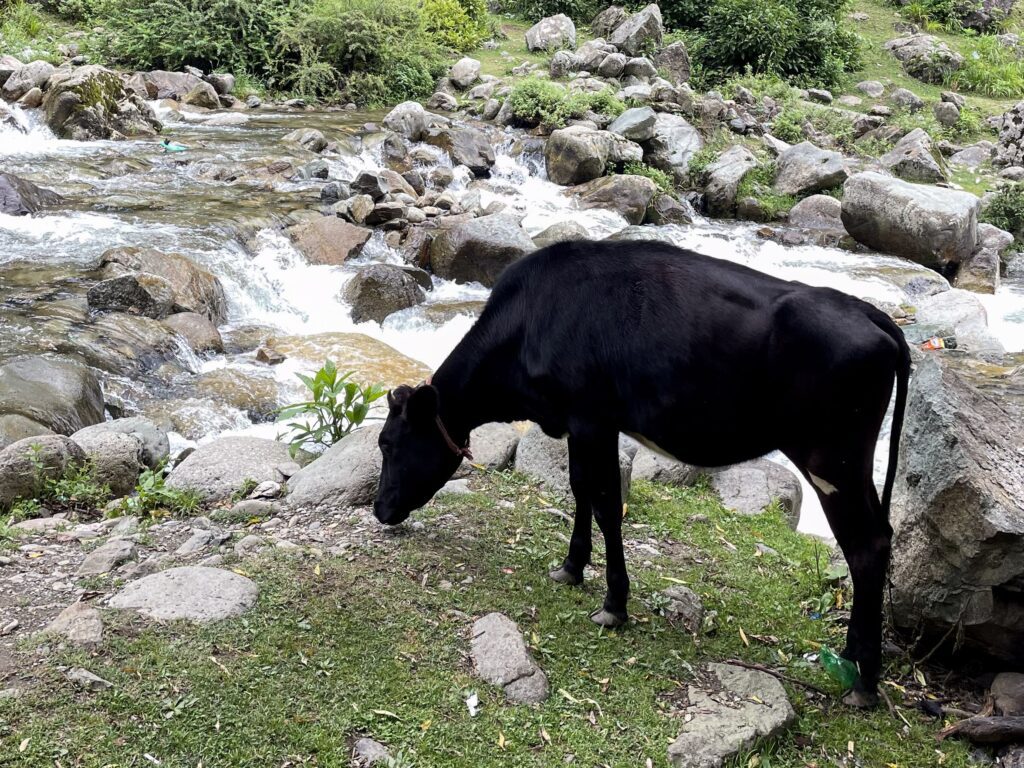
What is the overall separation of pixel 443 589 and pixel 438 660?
730mm

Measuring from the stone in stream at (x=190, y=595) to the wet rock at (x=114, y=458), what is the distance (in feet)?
8.52

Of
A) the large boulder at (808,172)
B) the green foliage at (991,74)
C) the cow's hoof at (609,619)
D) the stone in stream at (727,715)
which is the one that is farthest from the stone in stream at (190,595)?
the green foliage at (991,74)

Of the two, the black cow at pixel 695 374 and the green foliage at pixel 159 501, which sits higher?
the black cow at pixel 695 374

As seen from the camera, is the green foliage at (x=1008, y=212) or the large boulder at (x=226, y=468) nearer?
the large boulder at (x=226, y=468)

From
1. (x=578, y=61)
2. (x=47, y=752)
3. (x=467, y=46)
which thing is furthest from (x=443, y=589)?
(x=467, y=46)

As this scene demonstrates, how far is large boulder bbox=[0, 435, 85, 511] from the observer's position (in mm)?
7031

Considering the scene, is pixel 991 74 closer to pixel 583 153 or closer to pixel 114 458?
pixel 583 153

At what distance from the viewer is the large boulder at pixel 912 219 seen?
17875 millimetres

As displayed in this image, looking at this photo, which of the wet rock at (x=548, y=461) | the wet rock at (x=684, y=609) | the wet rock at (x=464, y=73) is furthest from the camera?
the wet rock at (x=464, y=73)

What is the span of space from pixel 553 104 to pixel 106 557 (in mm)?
20231

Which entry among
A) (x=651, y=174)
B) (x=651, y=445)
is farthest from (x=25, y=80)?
(x=651, y=445)

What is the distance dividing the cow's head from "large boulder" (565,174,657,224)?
14.9m

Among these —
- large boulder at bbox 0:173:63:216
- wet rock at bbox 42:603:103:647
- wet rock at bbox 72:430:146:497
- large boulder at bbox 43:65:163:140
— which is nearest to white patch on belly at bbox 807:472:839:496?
wet rock at bbox 42:603:103:647

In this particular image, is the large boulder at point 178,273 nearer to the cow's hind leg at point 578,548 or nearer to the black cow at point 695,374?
the black cow at point 695,374
